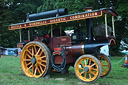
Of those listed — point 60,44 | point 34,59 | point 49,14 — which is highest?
point 49,14

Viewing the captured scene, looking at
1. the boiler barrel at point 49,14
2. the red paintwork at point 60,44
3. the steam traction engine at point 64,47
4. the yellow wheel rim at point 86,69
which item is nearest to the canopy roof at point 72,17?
the steam traction engine at point 64,47

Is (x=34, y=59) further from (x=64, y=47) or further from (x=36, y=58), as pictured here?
(x=64, y=47)

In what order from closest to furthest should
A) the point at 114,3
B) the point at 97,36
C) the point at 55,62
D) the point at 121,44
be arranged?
the point at 97,36 < the point at 55,62 < the point at 114,3 < the point at 121,44

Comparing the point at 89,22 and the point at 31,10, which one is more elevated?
the point at 31,10

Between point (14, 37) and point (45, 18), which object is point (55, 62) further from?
point (14, 37)

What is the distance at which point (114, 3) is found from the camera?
1936 cm

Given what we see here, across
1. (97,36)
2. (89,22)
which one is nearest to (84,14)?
(89,22)

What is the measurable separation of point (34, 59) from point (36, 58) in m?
0.09

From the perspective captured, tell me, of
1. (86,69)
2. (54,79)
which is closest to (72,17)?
(86,69)

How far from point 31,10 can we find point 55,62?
26.4 m

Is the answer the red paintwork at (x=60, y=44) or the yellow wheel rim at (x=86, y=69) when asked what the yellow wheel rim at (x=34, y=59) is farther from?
the yellow wheel rim at (x=86, y=69)

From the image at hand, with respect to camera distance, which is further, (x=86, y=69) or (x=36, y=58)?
(x=36, y=58)

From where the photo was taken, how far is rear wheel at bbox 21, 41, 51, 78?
6864 mm

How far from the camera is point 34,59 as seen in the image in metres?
7.17
